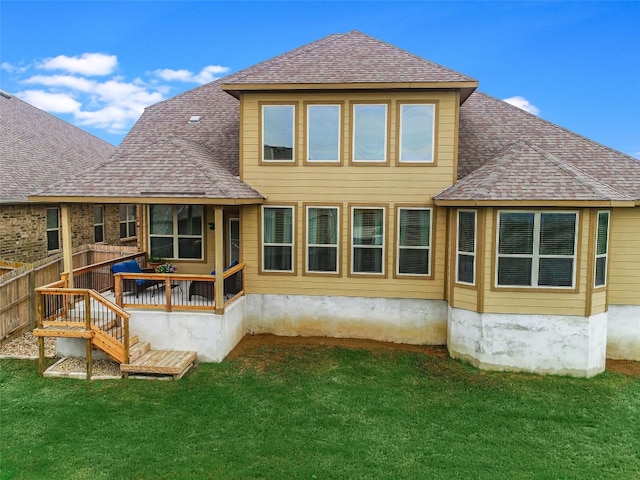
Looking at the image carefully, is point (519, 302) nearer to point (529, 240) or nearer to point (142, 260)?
point (529, 240)

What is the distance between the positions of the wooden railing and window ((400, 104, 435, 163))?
5.24 m

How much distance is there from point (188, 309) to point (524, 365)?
7.66 meters

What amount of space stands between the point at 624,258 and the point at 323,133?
8205 mm

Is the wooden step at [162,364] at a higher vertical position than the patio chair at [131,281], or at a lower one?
lower

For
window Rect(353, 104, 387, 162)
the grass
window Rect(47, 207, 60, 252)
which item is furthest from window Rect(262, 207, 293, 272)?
window Rect(47, 207, 60, 252)

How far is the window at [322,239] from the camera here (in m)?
10.7

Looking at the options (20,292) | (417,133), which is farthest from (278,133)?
(20,292)

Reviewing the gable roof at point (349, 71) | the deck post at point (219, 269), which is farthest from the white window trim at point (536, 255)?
the deck post at point (219, 269)

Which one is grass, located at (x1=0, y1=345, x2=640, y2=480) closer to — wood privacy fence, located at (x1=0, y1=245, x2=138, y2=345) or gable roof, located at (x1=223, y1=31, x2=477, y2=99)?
wood privacy fence, located at (x1=0, y1=245, x2=138, y2=345)

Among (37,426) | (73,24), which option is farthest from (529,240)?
(73,24)

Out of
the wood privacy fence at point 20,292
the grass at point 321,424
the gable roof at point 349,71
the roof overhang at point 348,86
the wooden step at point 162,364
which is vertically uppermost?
the gable roof at point 349,71

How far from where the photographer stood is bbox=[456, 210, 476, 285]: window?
938 centimetres

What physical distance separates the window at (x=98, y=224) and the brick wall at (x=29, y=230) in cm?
45

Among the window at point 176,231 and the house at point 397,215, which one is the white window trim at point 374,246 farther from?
the window at point 176,231
